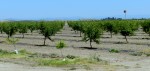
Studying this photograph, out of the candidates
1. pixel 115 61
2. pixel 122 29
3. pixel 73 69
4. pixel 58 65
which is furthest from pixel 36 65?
pixel 122 29

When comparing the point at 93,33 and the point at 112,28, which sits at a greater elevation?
the point at 93,33

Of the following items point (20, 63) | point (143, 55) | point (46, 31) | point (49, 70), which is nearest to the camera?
point (49, 70)

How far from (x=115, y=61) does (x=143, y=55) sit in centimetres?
414

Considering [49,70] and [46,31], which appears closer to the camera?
[49,70]

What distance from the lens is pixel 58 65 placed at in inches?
804

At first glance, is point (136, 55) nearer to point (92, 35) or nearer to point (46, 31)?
point (92, 35)

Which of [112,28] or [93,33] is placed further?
[112,28]

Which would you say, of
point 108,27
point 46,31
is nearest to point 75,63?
point 46,31

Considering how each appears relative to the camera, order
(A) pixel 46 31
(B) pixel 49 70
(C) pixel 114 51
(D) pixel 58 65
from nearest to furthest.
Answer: (B) pixel 49 70 < (D) pixel 58 65 < (C) pixel 114 51 < (A) pixel 46 31

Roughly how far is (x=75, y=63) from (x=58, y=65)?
36.6 inches

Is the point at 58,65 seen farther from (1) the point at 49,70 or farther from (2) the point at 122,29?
(2) the point at 122,29

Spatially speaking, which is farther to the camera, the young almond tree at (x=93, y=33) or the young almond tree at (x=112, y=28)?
the young almond tree at (x=112, y=28)

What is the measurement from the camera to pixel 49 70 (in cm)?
1845

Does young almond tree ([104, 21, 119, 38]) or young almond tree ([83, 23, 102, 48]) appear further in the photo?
young almond tree ([104, 21, 119, 38])
